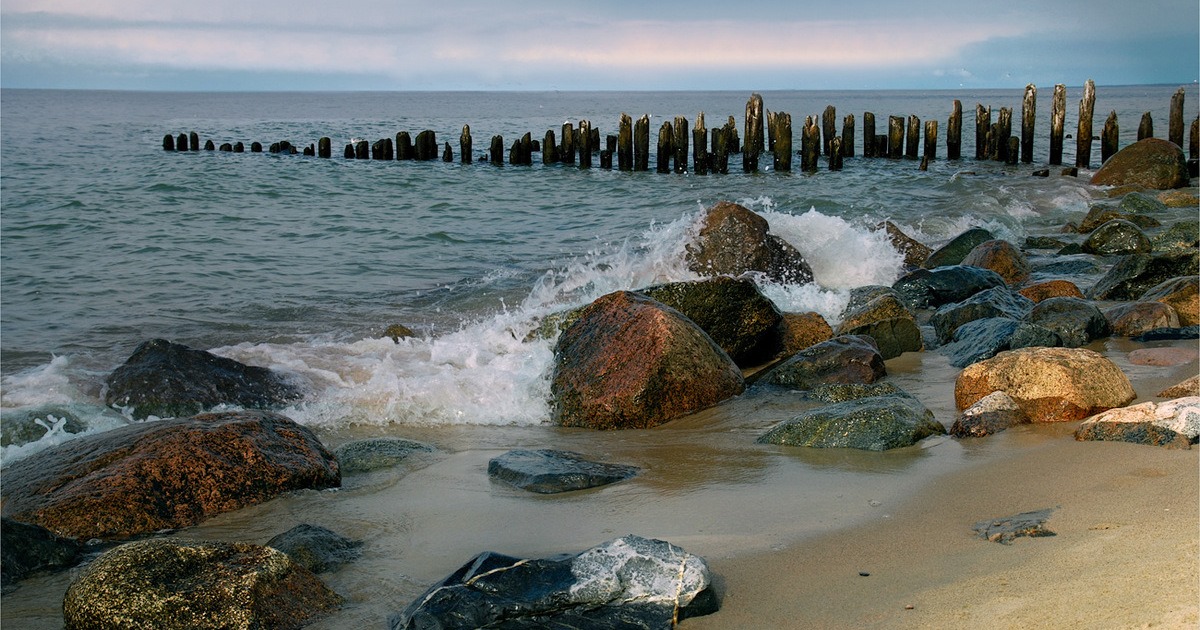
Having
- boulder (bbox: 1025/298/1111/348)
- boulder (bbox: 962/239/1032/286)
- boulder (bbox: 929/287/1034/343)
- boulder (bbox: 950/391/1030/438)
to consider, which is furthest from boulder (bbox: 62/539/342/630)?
boulder (bbox: 962/239/1032/286)

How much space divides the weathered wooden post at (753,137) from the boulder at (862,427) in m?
20.7

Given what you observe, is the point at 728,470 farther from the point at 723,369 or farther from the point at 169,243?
the point at 169,243

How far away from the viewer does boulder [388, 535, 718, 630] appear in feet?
10.3

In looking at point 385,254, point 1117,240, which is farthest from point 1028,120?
point 385,254

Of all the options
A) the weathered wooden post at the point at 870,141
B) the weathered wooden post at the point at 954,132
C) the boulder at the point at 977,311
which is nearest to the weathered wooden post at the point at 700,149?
the weathered wooden post at the point at 870,141

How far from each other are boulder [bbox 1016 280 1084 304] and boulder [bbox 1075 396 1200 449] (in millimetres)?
4779

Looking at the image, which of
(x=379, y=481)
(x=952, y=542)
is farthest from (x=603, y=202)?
(x=952, y=542)

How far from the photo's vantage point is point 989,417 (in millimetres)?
5289

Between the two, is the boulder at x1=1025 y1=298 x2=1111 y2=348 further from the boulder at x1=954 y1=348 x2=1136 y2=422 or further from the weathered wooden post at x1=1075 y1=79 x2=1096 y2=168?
the weathered wooden post at x1=1075 y1=79 x2=1096 y2=168

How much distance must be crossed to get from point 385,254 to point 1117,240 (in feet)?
32.9

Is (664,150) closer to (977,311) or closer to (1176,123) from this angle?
(1176,123)

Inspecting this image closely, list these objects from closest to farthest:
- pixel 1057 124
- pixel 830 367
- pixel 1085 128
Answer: pixel 830 367 → pixel 1085 128 → pixel 1057 124

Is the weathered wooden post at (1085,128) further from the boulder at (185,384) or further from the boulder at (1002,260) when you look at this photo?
the boulder at (185,384)

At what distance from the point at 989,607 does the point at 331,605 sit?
2.24 meters
